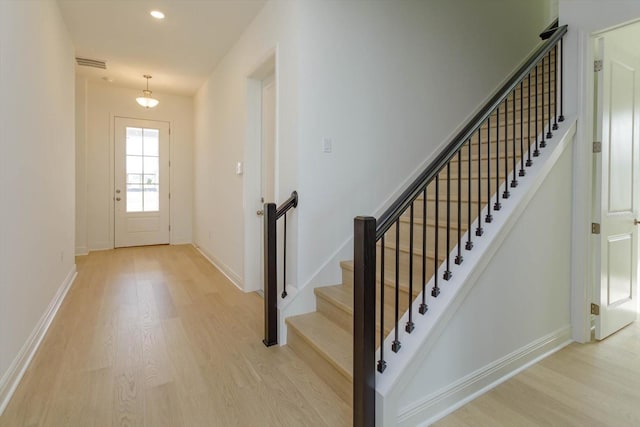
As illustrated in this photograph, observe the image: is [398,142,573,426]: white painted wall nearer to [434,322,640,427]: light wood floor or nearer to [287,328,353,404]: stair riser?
[434,322,640,427]: light wood floor

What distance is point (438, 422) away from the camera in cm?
164

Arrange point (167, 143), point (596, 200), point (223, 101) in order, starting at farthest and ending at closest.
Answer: point (167, 143) < point (223, 101) < point (596, 200)

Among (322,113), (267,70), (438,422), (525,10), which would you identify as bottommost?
(438,422)

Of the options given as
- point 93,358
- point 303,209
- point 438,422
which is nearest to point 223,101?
point 303,209

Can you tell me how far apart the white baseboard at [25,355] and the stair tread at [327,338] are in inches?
62.5

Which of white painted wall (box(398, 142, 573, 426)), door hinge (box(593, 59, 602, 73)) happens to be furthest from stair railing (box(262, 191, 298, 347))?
door hinge (box(593, 59, 602, 73))

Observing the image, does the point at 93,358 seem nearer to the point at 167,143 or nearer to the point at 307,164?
the point at 307,164

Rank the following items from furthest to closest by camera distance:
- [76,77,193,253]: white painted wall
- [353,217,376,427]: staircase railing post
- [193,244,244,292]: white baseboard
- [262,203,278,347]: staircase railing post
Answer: [76,77,193,253]: white painted wall < [193,244,244,292]: white baseboard < [262,203,278,347]: staircase railing post < [353,217,376,427]: staircase railing post

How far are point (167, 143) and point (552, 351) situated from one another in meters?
6.51

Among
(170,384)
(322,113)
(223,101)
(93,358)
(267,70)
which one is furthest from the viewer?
(223,101)

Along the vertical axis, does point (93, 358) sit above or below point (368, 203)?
below

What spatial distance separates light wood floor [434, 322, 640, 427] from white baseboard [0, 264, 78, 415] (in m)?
2.24

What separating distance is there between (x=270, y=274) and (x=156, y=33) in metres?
3.20

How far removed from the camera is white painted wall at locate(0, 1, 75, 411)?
6.18 ft
